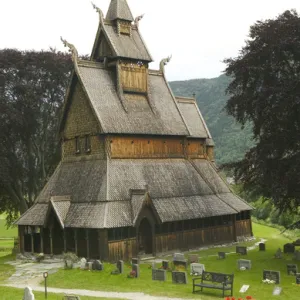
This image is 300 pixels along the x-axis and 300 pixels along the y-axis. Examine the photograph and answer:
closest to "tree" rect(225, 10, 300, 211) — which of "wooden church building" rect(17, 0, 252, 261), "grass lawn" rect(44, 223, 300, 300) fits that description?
"grass lawn" rect(44, 223, 300, 300)

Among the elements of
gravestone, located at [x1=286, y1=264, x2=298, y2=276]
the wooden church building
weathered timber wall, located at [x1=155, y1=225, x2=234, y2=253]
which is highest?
the wooden church building

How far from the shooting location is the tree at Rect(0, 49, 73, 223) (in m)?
49.1

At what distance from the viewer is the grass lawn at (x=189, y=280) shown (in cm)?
2566

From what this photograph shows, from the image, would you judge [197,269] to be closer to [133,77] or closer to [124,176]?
[124,176]

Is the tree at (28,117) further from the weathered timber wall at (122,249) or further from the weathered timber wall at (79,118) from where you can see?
the weathered timber wall at (122,249)

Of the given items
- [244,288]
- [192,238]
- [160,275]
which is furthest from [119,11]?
[244,288]

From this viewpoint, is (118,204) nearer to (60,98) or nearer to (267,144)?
(267,144)

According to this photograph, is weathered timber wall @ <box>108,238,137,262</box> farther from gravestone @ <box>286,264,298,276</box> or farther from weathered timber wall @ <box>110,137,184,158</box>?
gravestone @ <box>286,264,298,276</box>

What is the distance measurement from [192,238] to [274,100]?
15723 millimetres

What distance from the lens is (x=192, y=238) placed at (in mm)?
42875

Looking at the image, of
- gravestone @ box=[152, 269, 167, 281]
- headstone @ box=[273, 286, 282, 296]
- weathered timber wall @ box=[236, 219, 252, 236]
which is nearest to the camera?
headstone @ box=[273, 286, 282, 296]

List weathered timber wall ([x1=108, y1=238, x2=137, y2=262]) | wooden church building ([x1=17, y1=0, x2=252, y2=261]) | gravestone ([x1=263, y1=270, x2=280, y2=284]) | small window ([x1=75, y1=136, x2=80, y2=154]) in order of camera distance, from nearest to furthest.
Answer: gravestone ([x1=263, y1=270, x2=280, y2=284]), weathered timber wall ([x1=108, y1=238, x2=137, y2=262]), wooden church building ([x1=17, y1=0, x2=252, y2=261]), small window ([x1=75, y1=136, x2=80, y2=154])

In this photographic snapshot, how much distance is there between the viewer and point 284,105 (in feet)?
104

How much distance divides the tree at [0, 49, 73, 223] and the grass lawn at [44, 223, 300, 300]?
19.3 m
